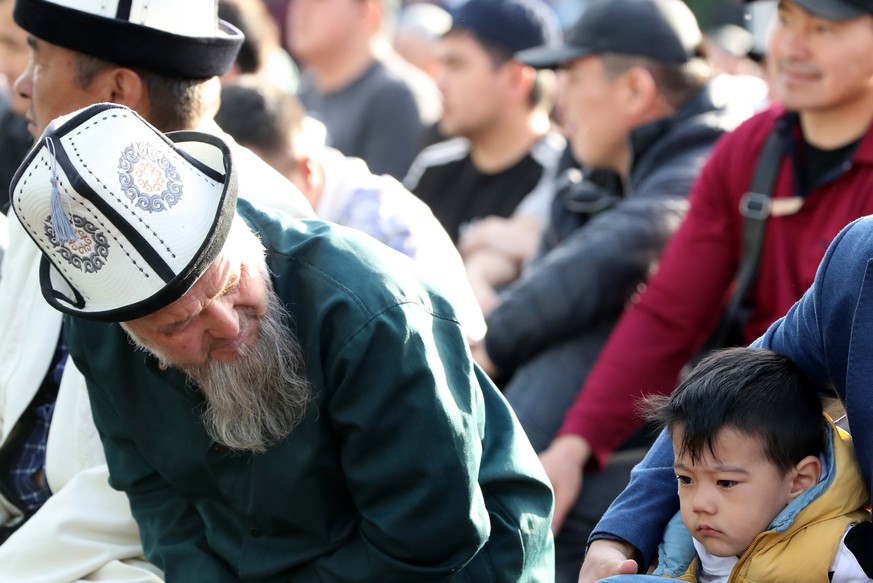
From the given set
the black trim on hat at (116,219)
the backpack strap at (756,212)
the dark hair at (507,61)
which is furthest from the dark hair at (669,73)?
the black trim on hat at (116,219)

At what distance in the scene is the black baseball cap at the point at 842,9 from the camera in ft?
12.8

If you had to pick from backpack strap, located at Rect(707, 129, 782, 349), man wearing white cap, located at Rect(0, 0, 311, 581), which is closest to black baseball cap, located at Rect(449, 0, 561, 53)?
backpack strap, located at Rect(707, 129, 782, 349)

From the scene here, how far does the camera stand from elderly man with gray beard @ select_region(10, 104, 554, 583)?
2438mm

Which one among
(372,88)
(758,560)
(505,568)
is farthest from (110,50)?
(372,88)

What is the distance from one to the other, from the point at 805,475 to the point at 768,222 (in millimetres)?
1750

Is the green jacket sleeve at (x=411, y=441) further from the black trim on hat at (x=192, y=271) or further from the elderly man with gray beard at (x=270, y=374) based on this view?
the black trim on hat at (x=192, y=271)

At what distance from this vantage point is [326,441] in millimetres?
2730

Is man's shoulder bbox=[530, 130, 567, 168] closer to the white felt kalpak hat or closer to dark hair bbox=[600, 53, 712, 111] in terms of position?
dark hair bbox=[600, 53, 712, 111]

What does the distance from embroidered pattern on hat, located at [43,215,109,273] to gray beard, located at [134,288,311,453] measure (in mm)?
243

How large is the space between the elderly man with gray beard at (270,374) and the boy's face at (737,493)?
0.46 meters

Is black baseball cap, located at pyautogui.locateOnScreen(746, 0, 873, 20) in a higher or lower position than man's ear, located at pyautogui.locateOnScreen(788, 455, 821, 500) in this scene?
higher

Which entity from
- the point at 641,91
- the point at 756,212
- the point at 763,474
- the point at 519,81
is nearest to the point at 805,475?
the point at 763,474

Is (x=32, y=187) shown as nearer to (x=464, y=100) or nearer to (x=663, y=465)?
(x=663, y=465)

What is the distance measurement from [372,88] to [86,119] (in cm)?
533
